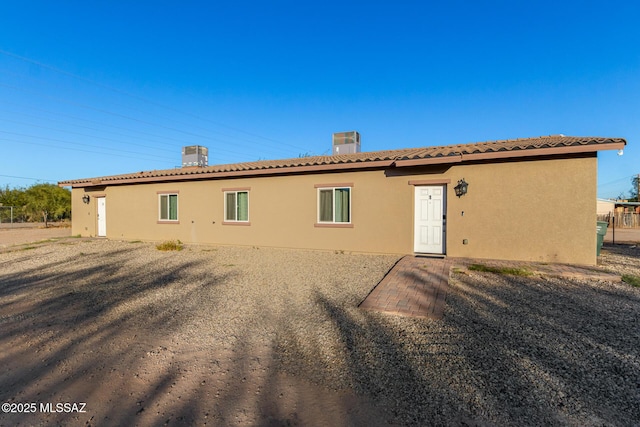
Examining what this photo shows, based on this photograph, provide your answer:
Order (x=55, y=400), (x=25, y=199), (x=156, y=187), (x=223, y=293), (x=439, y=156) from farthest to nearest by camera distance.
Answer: (x=25, y=199) < (x=156, y=187) < (x=439, y=156) < (x=223, y=293) < (x=55, y=400)

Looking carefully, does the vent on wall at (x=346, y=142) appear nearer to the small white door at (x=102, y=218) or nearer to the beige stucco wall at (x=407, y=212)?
the beige stucco wall at (x=407, y=212)

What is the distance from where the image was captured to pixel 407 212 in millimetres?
9656

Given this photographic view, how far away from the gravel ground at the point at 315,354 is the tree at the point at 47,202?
29.6 meters

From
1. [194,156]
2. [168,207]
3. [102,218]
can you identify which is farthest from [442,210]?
[102,218]

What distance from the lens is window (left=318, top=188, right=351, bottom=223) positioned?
34.7 feet

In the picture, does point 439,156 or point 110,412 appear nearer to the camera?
point 110,412

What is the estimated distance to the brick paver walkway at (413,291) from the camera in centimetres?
483

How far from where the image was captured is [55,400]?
2664 mm

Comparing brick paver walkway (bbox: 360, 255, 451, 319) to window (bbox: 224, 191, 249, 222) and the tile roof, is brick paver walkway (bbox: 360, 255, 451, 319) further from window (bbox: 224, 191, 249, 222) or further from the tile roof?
window (bbox: 224, 191, 249, 222)

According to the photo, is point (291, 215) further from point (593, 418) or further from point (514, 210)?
point (593, 418)

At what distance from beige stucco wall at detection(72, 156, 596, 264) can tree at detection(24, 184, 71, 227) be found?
22.2 meters

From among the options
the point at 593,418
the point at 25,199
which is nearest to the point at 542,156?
the point at 593,418

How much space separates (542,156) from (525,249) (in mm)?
2400

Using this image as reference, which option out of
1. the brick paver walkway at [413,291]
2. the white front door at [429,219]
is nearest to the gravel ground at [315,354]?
the brick paver walkway at [413,291]
